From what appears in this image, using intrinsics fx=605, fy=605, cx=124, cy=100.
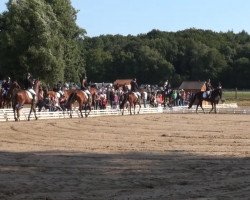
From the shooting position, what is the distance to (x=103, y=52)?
146 m

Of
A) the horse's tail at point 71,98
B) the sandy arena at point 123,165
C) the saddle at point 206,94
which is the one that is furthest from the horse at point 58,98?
the sandy arena at point 123,165

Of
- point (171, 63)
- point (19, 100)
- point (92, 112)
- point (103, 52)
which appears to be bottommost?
point (92, 112)

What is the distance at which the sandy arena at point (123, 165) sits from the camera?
1117cm

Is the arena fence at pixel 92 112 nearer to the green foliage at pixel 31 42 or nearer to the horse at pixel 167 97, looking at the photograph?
the horse at pixel 167 97

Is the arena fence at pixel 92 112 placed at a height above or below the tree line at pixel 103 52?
below

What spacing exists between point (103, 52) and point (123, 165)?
5201 inches

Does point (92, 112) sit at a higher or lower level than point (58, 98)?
lower

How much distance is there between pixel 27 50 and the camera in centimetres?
5950

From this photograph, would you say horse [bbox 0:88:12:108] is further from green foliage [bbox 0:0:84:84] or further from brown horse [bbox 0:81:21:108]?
green foliage [bbox 0:0:84:84]

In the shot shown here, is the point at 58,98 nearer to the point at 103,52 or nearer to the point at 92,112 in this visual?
the point at 92,112

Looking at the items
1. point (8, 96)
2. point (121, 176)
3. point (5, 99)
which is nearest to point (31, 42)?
point (5, 99)

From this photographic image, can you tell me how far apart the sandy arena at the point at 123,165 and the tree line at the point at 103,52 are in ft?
113

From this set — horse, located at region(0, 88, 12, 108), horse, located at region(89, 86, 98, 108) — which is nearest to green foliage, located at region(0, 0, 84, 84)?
horse, located at region(89, 86, 98, 108)

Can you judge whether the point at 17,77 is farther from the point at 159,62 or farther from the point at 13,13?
the point at 159,62
